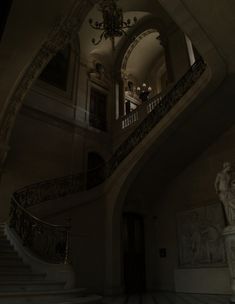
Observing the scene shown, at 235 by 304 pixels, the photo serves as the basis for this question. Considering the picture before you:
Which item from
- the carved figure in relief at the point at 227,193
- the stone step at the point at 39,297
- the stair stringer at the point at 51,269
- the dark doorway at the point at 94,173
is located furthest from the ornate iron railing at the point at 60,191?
the carved figure in relief at the point at 227,193

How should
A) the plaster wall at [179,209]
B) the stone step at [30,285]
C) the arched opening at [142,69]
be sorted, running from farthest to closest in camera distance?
the arched opening at [142,69] → the plaster wall at [179,209] → the stone step at [30,285]

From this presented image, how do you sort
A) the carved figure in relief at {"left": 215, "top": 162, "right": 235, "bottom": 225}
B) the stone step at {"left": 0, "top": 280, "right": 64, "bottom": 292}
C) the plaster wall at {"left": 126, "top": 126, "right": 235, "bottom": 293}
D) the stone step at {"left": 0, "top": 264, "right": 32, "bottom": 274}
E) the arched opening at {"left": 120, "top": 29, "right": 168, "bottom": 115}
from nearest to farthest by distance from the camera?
1. the stone step at {"left": 0, "top": 280, "right": 64, "bottom": 292}
2. the stone step at {"left": 0, "top": 264, "right": 32, "bottom": 274}
3. the carved figure in relief at {"left": 215, "top": 162, "right": 235, "bottom": 225}
4. the plaster wall at {"left": 126, "top": 126, "right": 235, "bottom": 293}
5. the arched opening at {"left": 120, "top": 29, "right": 168, "bottom": 115}

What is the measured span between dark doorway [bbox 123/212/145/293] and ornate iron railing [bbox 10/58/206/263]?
1874 mm

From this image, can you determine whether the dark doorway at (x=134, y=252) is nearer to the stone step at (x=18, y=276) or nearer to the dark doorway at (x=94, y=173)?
the dark doorway at (x=94, y=173)

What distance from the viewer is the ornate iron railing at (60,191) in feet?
19.5

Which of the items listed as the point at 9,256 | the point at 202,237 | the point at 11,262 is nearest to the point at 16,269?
the point at 11,262

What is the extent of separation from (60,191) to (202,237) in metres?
4.62

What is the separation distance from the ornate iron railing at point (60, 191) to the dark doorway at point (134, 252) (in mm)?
1874

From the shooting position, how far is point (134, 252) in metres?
8.86

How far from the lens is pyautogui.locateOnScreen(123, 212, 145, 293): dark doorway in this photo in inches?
332

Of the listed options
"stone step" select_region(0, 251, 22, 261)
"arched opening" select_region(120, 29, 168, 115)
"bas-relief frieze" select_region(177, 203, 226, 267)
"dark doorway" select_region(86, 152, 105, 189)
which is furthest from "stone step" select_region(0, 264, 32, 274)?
"arched opening" select_region(120, 29, 168, 115)

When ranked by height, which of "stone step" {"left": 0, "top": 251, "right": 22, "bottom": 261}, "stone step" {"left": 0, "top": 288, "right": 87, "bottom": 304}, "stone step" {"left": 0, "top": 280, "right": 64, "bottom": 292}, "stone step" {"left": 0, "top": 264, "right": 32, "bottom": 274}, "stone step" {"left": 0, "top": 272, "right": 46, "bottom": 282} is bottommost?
"stone step" {"left": 0, "top": 288, "right": 87, "bottom": 304}

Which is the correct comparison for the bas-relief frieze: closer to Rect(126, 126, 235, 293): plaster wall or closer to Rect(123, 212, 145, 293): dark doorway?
Rect(126, 126, 235, 293): plaster wall

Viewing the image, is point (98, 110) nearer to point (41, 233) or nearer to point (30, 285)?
point (41, 233)
